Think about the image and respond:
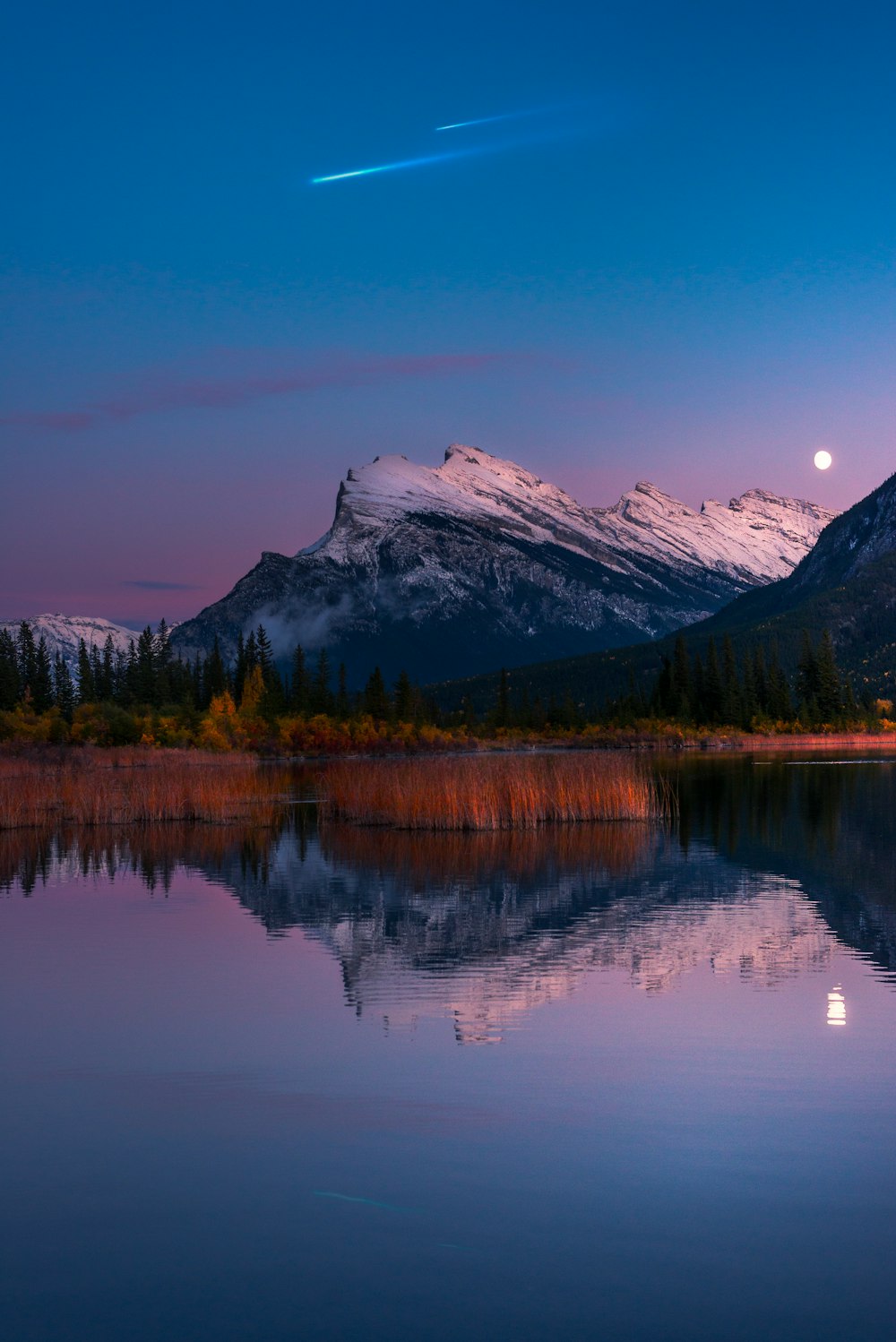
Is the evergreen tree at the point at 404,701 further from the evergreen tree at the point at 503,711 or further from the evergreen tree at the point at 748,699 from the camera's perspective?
the evergreen tree at the point at 748,699

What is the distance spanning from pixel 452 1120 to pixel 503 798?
100 ft

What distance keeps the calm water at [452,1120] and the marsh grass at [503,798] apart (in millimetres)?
15703

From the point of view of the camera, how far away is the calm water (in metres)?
8.20

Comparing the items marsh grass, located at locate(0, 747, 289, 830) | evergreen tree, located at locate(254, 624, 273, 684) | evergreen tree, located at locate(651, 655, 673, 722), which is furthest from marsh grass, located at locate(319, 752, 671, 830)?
evergreen tree, located at locate(651, 655, 673, 722)

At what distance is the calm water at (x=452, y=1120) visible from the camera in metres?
8.20

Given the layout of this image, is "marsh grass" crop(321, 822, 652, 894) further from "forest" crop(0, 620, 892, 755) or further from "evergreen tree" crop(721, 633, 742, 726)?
"evergreen tree" crop(721, 633, 742, 726)

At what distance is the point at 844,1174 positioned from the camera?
33.6 feet

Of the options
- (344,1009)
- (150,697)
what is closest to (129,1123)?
(344,1009)

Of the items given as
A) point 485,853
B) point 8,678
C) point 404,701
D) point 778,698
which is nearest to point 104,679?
point 8,678

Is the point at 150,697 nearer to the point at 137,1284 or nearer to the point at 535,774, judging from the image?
the point at 535,774

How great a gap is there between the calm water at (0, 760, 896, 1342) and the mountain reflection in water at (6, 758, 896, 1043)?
0.50 ft

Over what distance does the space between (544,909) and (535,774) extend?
21.7m

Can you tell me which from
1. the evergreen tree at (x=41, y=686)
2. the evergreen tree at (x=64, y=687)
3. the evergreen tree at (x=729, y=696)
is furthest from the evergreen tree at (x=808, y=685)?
the evergreen tree at (x=41, y=686)

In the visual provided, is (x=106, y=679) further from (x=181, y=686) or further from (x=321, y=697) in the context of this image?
(x=321, y=697)
